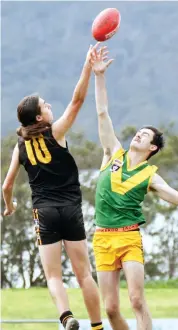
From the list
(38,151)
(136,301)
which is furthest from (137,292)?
(38,151)

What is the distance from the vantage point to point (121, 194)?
494 centimetres

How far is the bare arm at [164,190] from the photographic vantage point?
16.0 ft

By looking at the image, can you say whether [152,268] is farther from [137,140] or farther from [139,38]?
[137,140]

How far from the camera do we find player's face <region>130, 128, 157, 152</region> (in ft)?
16.6

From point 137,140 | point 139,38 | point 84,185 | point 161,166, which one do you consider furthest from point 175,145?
point 137,140

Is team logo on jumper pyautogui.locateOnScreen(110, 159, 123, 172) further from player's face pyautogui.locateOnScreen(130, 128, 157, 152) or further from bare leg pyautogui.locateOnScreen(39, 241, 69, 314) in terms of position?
bare leg pyautogui.locateOnScreen(39, 241, 69, 314)

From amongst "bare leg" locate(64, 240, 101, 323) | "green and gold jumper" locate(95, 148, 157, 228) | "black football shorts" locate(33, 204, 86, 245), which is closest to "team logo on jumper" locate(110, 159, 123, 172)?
"green and gold jumper" locate(95, 148, 157, 228)

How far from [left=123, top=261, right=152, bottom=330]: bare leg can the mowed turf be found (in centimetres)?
232

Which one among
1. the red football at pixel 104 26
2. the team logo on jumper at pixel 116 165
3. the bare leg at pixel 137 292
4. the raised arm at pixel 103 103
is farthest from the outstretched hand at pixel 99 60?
the bare leg at pixel 137 292

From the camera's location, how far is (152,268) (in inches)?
487

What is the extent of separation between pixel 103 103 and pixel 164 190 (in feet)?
2.32

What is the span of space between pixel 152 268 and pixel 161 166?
5.54 ft

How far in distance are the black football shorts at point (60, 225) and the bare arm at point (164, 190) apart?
55 centimetres

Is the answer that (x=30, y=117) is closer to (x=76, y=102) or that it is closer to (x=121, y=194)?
(x=76, y=102)
